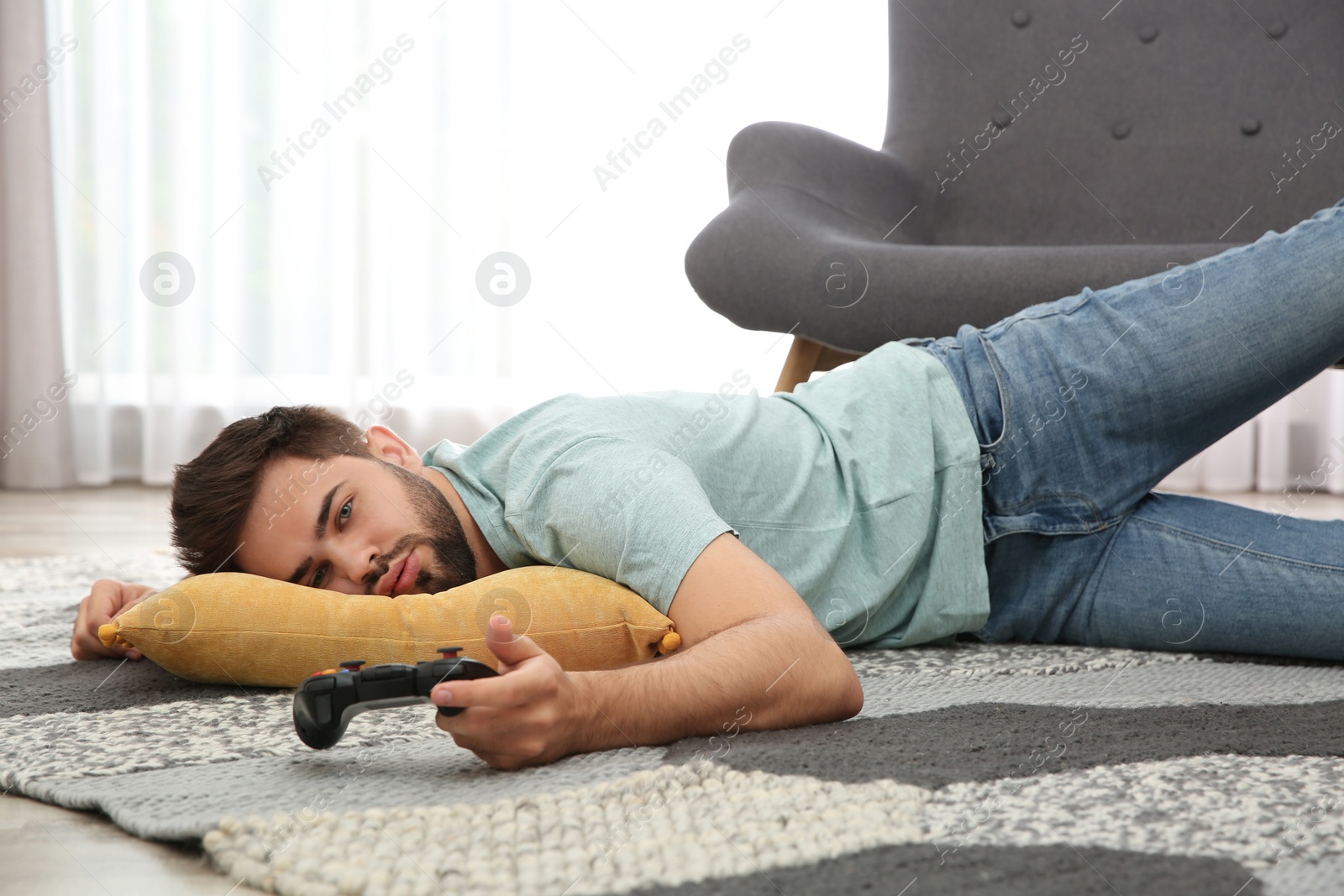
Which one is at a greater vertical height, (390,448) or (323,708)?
(390,448)

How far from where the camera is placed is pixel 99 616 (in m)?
1.02

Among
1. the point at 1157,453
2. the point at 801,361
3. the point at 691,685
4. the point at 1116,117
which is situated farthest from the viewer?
the point at 1116,117

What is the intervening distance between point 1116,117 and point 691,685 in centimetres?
150

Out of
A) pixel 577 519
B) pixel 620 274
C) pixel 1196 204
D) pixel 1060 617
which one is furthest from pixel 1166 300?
pixel 620 274

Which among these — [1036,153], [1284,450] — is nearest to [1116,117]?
[1036,153]

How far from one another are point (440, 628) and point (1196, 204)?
144cm

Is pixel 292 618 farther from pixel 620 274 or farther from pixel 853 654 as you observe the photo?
pixel 620 274

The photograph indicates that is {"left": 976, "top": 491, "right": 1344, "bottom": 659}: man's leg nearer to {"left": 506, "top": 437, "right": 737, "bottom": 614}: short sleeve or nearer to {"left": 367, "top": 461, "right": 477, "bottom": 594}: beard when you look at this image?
{"left": 506, "top": 437, "right": 737, "bottom": 614}: short sleeve

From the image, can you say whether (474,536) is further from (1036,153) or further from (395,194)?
(395,194)

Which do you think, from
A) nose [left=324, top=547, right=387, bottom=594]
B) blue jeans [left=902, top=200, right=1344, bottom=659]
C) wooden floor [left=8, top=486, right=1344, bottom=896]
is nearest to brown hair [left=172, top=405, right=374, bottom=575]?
nose [left=324, top=547, right=387, bottom=594]

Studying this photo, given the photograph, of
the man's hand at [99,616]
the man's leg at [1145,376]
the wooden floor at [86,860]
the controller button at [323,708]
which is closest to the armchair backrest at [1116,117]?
the man's leg at [1145,376]

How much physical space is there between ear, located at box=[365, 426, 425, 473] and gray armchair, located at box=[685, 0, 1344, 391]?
547 mm

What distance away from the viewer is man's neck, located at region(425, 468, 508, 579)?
3.18 ft

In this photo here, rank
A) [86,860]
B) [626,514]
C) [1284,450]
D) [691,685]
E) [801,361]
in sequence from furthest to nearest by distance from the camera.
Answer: [1284,450], [801,361], [626,514], [691,685], [86,860]
